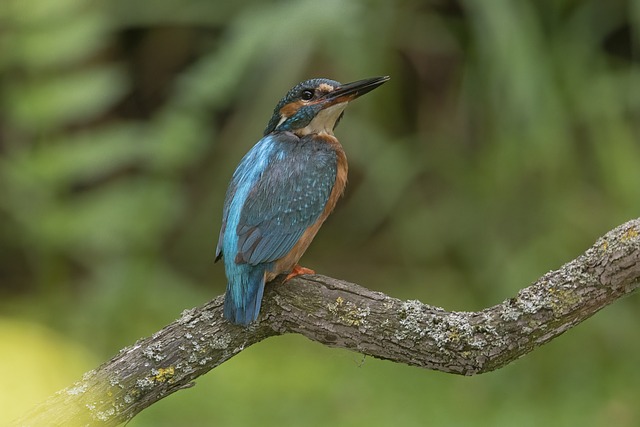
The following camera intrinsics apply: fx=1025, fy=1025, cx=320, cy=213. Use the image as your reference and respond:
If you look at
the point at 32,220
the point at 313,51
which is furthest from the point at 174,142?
the point at 313,51

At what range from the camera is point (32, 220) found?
13.3 ft

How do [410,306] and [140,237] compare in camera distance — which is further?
[140,237]

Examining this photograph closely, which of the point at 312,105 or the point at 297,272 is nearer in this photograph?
the point at 297,272

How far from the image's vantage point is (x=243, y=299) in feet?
7.18

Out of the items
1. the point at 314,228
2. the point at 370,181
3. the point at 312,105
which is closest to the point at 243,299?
the point at 314,228

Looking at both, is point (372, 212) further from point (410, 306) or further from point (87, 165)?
point (410, 306)

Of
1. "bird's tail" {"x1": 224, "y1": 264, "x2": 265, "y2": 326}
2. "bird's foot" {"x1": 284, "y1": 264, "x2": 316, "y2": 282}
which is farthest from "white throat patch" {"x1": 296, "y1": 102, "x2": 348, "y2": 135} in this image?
"bird's tail" {"x1": 224, "y1": 264, "x2": 265, "y2": 326}

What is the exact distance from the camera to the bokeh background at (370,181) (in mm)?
3900

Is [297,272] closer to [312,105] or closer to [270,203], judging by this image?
[270,203]

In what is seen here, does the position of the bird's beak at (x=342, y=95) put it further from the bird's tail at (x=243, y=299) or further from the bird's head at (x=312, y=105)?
the bird's tail at (x=243, y=299)

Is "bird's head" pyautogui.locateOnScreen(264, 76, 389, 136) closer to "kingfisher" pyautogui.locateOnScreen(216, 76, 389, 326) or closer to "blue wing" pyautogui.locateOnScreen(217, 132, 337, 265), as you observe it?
"kingfisher" pyautogui.locateOnScreen(216, 76, 389, 326)

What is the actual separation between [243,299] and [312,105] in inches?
30.2

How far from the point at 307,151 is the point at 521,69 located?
164 cm

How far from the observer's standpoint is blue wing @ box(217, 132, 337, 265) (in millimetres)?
2434
